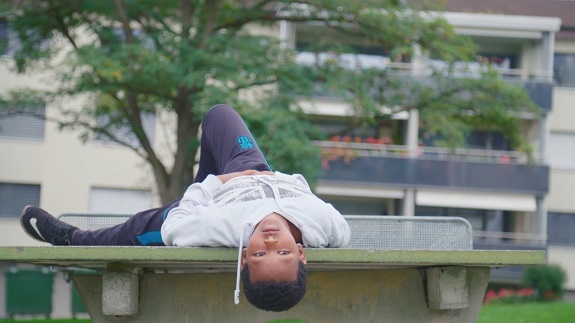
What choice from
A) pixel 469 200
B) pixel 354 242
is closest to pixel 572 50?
pixel 469 200

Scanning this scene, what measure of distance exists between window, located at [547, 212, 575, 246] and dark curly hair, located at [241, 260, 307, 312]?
1202 inches

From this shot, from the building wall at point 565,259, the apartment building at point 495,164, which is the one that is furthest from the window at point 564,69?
the building wall at point 565,259

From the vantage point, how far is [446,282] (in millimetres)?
3762

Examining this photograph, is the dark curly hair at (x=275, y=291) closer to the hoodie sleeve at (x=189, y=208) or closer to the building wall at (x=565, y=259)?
the hoodie sleeve at (x=189, y=208)

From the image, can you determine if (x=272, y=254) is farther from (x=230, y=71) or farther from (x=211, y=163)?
(x=230, y=71)

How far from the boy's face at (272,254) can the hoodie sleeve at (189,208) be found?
26 centimetres

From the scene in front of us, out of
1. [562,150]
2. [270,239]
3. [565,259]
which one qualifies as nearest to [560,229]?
[565,259]

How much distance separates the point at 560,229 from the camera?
1286 inches

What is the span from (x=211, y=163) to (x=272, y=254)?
154 cm

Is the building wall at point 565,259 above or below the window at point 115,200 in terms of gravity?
below

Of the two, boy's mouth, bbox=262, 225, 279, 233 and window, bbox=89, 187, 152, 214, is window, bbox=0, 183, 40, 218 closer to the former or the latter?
window, bbox=89, 187, 152, 214

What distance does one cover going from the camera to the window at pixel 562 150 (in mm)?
32656

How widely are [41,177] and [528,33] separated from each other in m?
16.6

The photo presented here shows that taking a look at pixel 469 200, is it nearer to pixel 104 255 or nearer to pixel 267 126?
pixel 267 126
